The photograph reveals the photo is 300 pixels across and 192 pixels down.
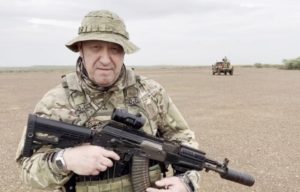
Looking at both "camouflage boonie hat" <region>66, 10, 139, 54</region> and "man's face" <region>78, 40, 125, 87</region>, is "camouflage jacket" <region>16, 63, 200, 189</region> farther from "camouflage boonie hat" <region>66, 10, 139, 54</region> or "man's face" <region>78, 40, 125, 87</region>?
"camouflage boonie hat" <region>66, 10, 139, 54</region>

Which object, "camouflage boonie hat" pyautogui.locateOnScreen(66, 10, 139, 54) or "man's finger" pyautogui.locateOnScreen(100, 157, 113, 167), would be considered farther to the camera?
"camouflage boonie hat" pyautogui.locateOnScreen(66, 10, 139, 54)

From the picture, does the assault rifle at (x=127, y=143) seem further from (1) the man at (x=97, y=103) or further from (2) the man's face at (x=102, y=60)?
(2) the man's face at (x=102, y=60)

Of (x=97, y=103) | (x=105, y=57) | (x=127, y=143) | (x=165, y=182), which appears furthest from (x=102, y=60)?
(x=165, y=182)

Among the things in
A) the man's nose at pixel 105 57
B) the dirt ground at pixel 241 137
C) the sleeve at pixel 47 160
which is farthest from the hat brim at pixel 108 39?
the dirt ground at pixel 241 137

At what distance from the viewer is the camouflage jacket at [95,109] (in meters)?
2.25

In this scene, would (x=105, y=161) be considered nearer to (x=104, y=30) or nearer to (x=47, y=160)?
(x=47, y=160)

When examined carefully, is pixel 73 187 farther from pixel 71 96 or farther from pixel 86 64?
pixel 86 64

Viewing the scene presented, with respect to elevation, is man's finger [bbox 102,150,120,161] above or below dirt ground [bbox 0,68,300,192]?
above

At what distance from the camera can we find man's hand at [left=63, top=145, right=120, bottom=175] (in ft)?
6.90

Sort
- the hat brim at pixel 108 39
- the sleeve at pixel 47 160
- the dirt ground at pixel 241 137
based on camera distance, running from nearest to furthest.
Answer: the sleeve at pixel 47 160 → the hat brim at pixel 108 39 → the dirt ground at pixel 241 137

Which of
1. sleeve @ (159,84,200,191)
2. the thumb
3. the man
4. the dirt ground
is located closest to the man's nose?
the man

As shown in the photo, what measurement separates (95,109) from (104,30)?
636 millimetres

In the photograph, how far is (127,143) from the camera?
7.73 feet

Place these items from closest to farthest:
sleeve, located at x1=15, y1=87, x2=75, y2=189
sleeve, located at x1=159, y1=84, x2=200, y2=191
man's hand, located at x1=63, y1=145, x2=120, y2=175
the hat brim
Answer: man's hand, located at x1=63, y1=145, x2=120, y2=175 → sleeve, located at x1=15, y1=87, x2=75, y2=189 → the hat brim → sleeve, located at x1=159, y1=84, x2=200, y2=191
